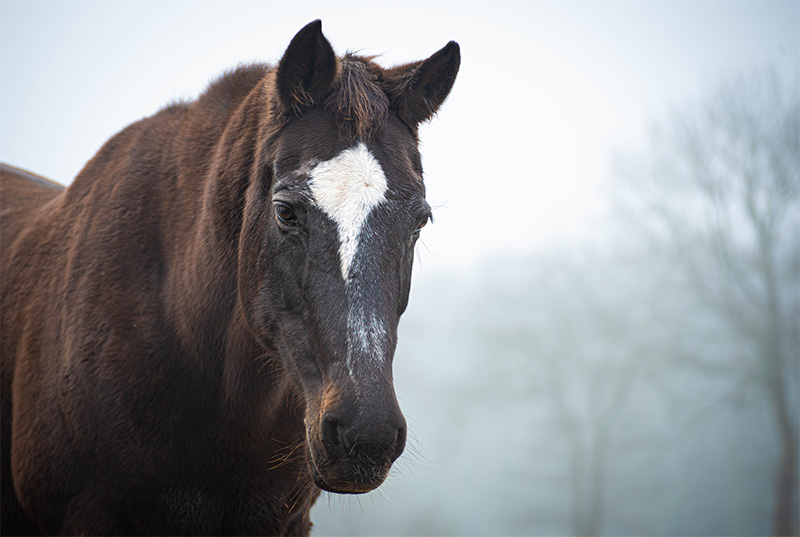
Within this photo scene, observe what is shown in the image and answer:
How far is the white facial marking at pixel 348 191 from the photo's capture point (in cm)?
201

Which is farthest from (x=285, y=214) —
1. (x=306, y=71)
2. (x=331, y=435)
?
(x=331, y=435)

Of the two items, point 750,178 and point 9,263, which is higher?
point 750,178

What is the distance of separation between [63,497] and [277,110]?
226 cm

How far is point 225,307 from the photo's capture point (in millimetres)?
2598

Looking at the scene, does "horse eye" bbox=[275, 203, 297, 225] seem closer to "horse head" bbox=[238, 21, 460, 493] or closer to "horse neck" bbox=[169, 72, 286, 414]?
"horse head" bbox=[238, 21, 460, 493]

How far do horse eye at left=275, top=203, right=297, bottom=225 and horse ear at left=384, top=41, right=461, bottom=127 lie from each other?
81cm

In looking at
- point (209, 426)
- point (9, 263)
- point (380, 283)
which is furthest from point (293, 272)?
point (9, 263)

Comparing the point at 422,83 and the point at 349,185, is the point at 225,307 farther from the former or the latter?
the point at 422,83

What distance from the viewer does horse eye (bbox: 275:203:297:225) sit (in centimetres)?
217

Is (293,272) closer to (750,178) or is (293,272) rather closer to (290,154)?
(290,154)

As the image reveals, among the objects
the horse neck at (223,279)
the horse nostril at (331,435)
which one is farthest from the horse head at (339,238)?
the horse neck at (223,279)

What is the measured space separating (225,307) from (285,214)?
0.72 meters

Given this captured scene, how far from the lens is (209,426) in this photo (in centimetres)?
263

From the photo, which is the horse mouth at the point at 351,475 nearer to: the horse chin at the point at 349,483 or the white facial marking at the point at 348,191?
the horse chin at the point at 349,483
